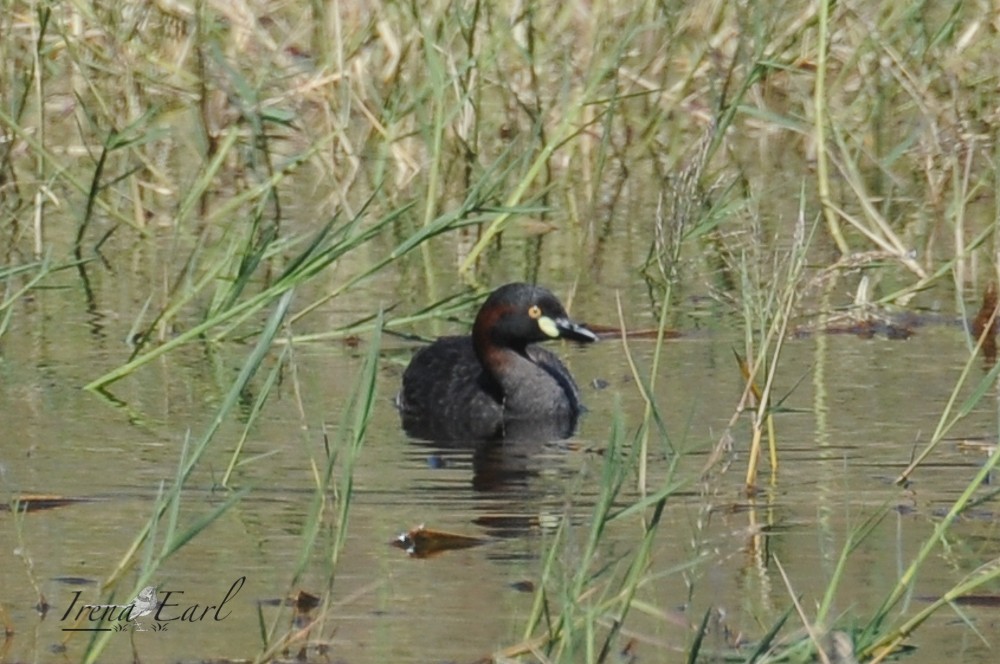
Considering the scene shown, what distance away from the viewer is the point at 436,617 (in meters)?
5.07

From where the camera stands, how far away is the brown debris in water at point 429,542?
575 centimetres

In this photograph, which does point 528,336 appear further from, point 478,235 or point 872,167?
point 872,167

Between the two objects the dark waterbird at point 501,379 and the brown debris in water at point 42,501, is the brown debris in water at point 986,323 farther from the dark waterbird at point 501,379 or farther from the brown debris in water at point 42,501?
the brown debris in water at point 42,501

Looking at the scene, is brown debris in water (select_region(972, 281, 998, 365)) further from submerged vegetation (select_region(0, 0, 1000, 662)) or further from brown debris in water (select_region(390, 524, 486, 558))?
brown debris in water (select_region(390, 524, 486, 558))

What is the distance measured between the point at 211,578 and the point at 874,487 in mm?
2051

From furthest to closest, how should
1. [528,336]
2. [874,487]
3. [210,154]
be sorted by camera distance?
[210,154]
[528,336]
[874,487]

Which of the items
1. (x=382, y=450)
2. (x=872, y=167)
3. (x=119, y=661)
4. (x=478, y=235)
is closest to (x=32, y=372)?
(x=382, y=450)

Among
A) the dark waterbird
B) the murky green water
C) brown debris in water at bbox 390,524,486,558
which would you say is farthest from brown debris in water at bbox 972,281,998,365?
brown debris in water at bbox 390,524,486,558

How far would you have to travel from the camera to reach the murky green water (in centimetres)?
500

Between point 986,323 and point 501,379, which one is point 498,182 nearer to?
point 501,379

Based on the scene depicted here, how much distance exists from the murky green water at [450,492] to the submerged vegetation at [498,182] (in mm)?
94

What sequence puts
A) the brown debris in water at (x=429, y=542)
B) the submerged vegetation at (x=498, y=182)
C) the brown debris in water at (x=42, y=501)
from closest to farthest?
the brown debris in water at (x=429, y=542) → the brown debris in water at (x=42, y=501) → the submerged vegetation at (x=498, y=182)

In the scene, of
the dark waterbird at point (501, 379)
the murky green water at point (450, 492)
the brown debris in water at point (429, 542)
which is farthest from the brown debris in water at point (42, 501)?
the dark waterbird at point (501, 379)

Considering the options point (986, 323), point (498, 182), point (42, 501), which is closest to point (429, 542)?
point (42, 501)
